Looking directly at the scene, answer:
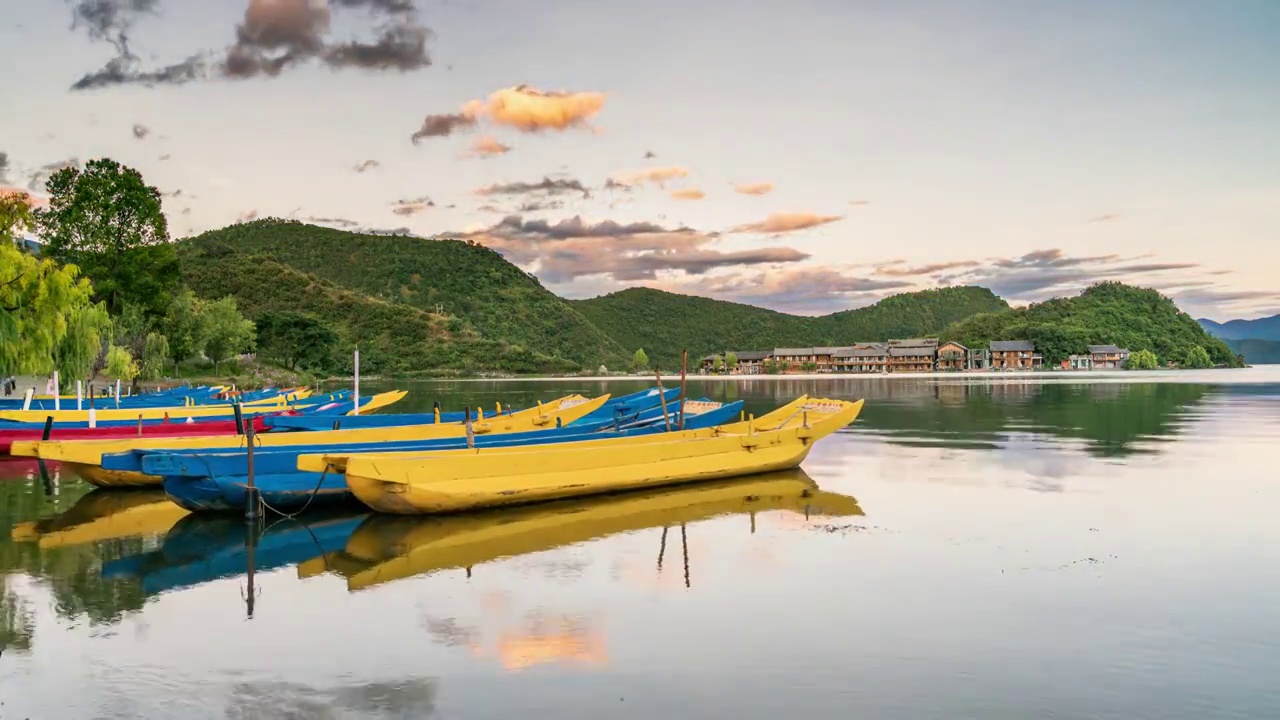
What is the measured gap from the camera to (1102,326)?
158m

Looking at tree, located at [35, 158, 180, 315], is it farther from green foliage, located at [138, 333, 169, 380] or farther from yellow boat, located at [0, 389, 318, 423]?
yellow boat, located at [0, 389, 318, 423]

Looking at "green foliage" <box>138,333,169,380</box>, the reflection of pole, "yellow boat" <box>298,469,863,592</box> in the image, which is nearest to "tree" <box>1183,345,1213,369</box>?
"green foliage" <box>138,333,169,380</box>

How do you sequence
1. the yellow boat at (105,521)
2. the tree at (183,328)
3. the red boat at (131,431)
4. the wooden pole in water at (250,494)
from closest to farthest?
1. the yellow boat at (105,521)
2. the wooden pole in water at (250,494)
3. the red boat at (131,431)
4. the tree at (183,328)

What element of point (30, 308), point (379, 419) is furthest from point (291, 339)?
point (379, 419)

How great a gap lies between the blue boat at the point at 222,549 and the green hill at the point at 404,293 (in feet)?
333

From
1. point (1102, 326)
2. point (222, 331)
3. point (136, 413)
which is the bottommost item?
point (136, 413)

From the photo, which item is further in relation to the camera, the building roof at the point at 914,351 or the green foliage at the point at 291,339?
the building roof at the point at 914,351

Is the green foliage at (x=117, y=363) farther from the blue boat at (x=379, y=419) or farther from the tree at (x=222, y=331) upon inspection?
the tree at (x=222, y=331)

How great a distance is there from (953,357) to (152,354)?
121 meters

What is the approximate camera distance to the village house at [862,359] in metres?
143

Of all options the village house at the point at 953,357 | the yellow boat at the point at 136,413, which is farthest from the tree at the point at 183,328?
the village house at the point at 953,357

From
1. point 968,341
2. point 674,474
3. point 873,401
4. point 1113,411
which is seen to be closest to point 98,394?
point 674,474

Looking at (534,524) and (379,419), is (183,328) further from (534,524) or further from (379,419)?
(534,524)

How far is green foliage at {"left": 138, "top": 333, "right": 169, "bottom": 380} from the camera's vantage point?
47469mm
